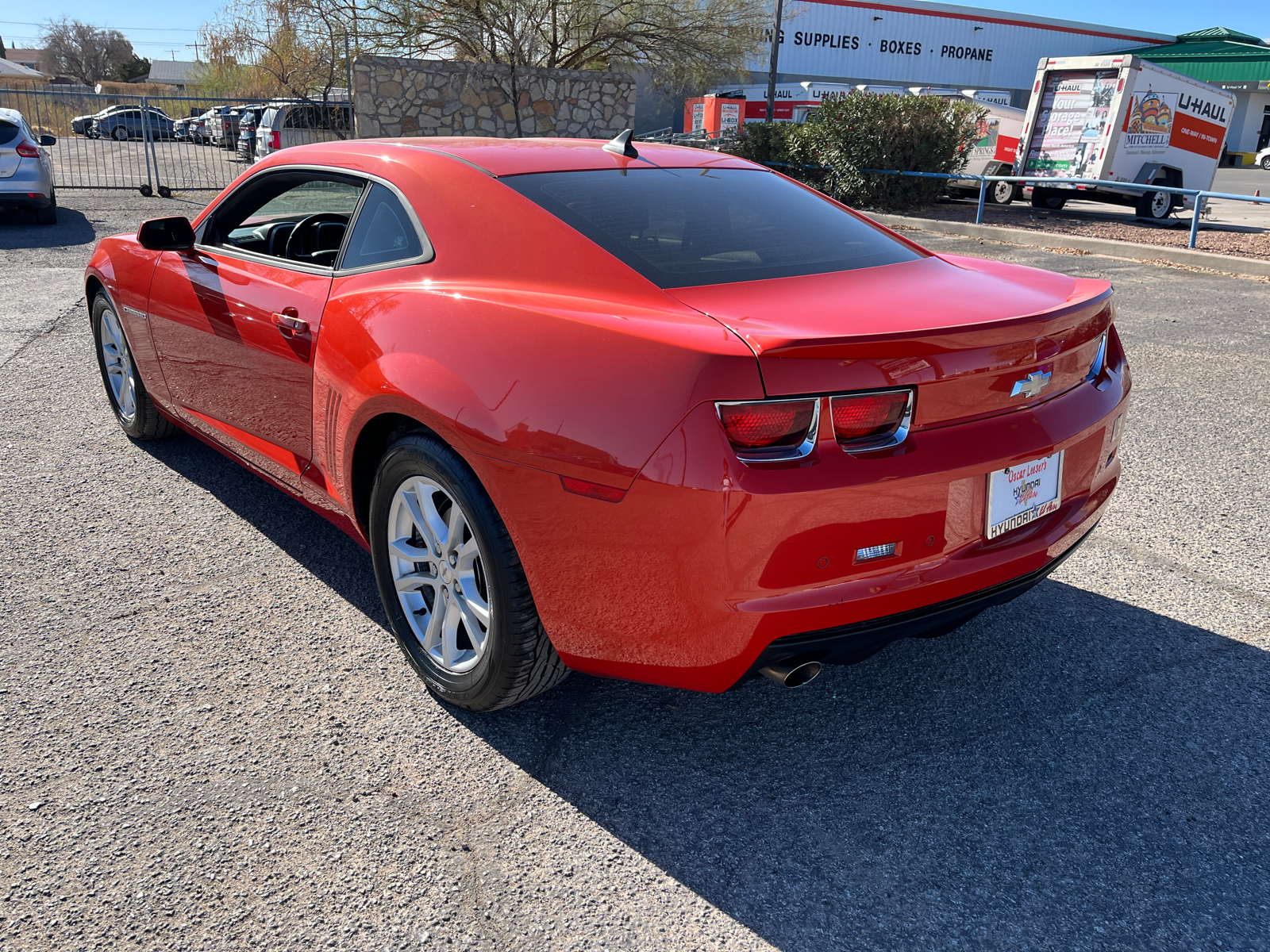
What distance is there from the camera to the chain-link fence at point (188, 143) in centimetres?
1834

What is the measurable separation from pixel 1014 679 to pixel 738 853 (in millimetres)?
1199

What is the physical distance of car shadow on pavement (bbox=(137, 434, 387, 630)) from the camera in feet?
11.7

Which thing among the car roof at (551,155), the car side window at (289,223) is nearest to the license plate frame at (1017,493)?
the car roof at (551,155)

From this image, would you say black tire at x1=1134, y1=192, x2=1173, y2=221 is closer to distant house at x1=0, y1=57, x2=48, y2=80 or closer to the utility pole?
the utility pole

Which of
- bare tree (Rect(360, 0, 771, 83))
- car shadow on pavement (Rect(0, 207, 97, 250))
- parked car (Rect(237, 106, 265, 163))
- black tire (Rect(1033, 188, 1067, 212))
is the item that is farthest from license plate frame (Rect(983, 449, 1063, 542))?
parked car (Rect(237, 106, 265, 163))

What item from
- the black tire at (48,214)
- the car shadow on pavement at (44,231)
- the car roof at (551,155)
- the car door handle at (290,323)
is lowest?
the car shadow on pavement at (44,231)

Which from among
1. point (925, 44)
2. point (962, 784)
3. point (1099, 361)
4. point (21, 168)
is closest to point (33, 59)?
point (925, 44)

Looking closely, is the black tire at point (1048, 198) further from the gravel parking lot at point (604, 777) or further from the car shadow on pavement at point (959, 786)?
the car shadow on pavement at point (959, 786)

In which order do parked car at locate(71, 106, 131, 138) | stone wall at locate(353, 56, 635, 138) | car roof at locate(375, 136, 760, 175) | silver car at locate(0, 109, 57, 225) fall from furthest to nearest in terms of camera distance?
parked car at locate(71, 106, 131, 138)
stone wall at locate(353, 56, 635, 138)
silver car at locate(0, 109, 57, 225)
car roof at locate(375, 136, 760, 175)

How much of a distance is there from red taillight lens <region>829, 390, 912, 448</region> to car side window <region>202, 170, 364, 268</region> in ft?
6.25

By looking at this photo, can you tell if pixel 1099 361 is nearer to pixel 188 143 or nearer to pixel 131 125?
pixel 188 143

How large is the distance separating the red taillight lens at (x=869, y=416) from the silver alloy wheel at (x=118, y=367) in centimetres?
377

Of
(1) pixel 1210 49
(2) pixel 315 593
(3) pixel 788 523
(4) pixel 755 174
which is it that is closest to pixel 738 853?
(3) pixel 788 523

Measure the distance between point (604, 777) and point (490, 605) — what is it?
0.54 metres
